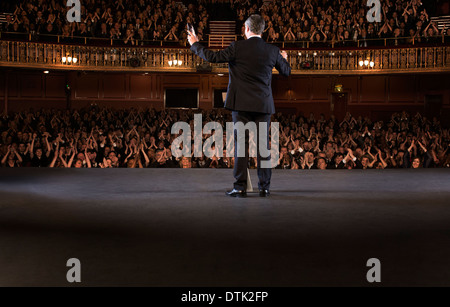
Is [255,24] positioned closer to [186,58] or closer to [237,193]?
[237,193]

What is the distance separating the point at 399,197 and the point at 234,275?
2119 mm

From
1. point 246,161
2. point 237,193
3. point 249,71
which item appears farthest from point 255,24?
point 237,193

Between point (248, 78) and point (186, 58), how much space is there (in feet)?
47.7

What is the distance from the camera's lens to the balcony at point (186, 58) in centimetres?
1647

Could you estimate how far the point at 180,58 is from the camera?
1805 centimetres

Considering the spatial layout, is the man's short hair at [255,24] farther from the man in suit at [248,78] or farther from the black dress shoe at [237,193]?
the black dress shoe at [237,193]

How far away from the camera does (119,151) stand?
9336 millimetres

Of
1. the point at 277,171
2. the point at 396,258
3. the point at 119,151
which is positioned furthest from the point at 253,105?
the point at 119,151

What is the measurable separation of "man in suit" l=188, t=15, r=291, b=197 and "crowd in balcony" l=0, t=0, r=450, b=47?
14.1m

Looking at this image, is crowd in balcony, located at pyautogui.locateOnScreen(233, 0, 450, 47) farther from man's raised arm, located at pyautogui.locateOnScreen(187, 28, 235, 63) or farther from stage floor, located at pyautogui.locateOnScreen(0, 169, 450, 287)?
man's raised arm, located at pyautogui.locateOnScreen(187, 28, 235, 63)

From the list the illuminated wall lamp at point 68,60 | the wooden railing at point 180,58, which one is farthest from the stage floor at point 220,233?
the illuminated wall lamp at point 68,60

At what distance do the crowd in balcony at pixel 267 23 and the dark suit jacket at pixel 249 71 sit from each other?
14.1 m

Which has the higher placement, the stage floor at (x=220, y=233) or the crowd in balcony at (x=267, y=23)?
the crowd in balcony at (x=267, y=23)

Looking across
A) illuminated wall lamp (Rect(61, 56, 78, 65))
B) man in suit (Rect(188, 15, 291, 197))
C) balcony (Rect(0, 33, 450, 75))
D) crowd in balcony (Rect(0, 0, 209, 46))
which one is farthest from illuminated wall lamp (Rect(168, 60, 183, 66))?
man in suit (Rect(188, 15, 291, 197))
